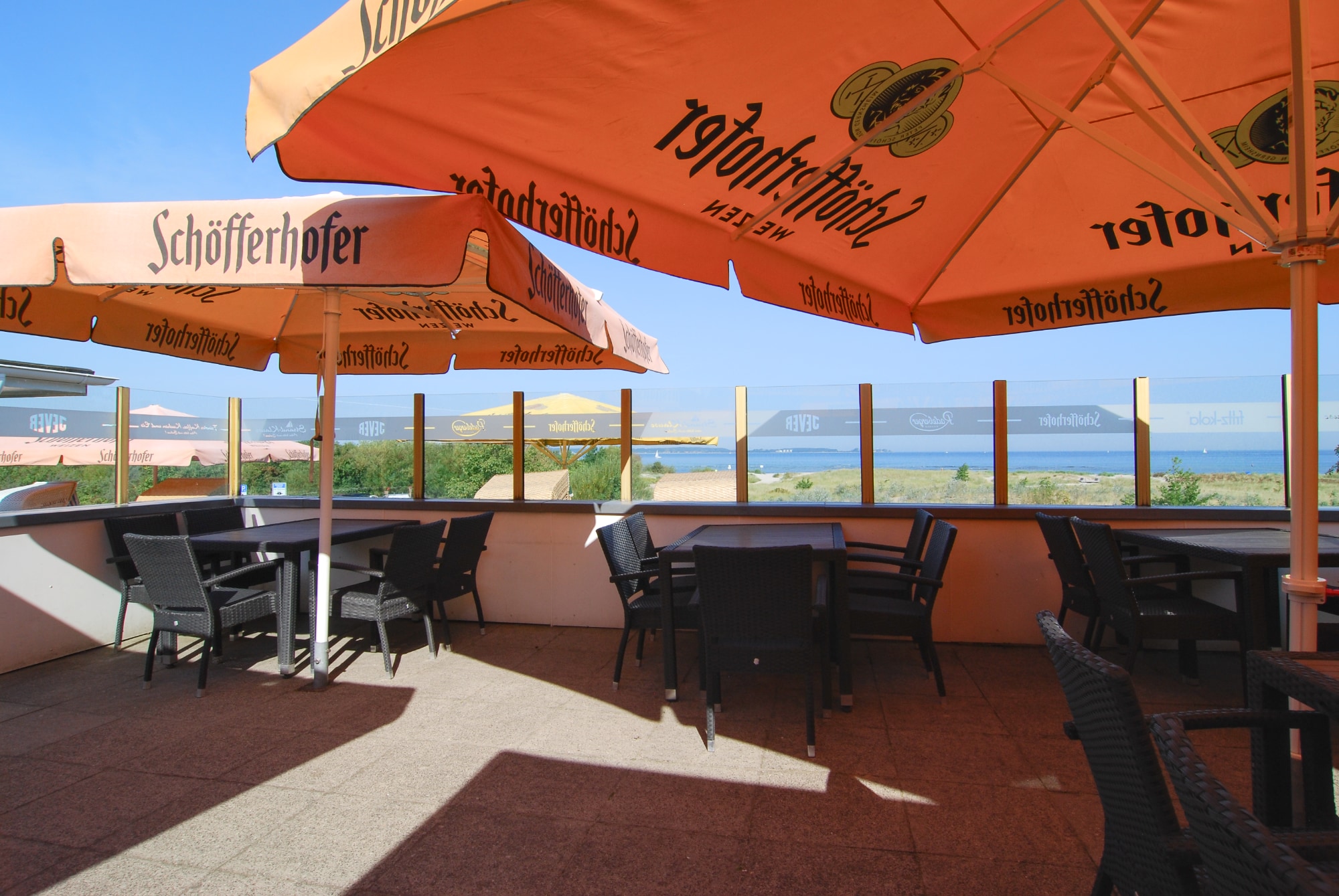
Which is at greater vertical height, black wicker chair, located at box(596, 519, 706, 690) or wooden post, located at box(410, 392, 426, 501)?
wooden post, located at box(410, 392, 426, 501)

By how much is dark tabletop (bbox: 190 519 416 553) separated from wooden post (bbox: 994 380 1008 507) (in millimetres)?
4382

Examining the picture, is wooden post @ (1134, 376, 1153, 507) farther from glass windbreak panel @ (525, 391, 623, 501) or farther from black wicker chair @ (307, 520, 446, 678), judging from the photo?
black wicker chair @ (307, 520, 446, 678)

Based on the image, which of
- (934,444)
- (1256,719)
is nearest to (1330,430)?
(934,444)

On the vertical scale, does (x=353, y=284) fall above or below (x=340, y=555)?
above

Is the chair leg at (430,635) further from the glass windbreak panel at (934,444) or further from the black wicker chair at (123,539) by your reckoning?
the glass windbreak panel at (934,444)

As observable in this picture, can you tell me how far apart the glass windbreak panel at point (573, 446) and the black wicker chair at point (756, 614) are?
2.47 meters

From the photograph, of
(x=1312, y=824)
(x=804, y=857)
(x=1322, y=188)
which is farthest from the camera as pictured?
(x=1322, y=188)

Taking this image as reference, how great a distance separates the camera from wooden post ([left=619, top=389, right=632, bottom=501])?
525cm

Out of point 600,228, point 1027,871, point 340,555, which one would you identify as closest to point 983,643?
point 1027,871

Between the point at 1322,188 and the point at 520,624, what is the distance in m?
5.17

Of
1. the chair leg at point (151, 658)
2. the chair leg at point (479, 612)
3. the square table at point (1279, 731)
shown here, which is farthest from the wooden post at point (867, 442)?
the chair leg at point (151, 658)

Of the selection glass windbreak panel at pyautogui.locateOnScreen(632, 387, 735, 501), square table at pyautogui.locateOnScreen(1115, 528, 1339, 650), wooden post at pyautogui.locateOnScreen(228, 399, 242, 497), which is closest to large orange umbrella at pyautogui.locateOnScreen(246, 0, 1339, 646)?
square table at pyautogui.locateOnScreen(1115, 528, 1339, 650)

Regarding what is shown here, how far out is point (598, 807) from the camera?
2.37 m

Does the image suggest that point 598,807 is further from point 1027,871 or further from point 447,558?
point 447,558
